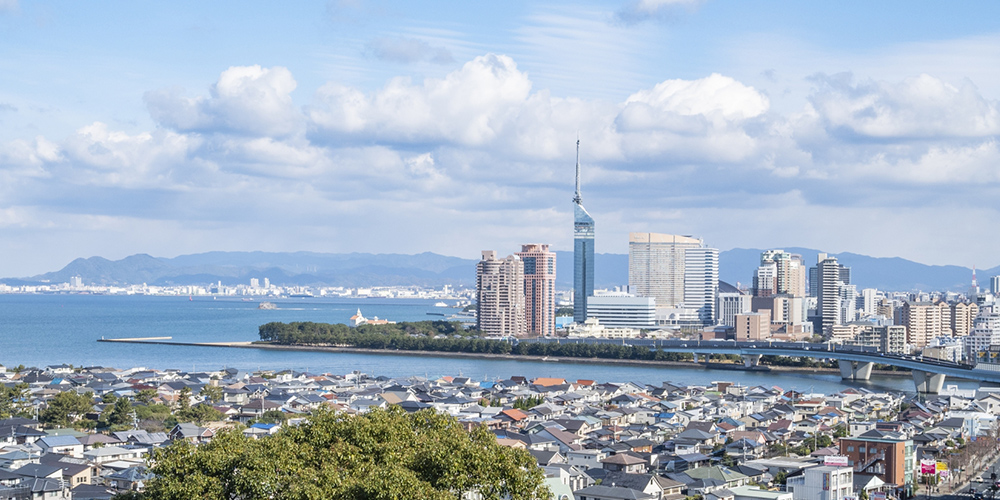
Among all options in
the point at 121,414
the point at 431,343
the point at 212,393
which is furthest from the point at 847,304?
the point at 121,414

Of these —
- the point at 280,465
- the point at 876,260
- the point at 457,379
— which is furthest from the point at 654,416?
the point at 876,260

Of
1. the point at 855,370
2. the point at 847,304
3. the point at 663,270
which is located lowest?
the point at 855,370

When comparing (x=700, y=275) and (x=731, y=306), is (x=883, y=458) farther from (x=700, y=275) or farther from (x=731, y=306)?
(x=700, y=275)

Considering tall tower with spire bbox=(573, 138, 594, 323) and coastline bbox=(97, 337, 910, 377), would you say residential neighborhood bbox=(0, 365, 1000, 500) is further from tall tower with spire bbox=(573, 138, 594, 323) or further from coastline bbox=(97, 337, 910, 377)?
tall tower with spire bbox=(573, 138, 594, 323)

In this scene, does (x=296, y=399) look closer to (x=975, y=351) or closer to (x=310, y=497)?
(x=310, y=497)

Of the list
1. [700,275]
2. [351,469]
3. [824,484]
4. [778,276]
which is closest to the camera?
[351,469]

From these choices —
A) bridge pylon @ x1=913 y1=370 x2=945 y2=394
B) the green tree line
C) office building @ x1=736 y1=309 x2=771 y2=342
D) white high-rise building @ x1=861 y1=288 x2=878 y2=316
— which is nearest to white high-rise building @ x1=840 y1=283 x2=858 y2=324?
white high-rise building @ x1=861 y1=288 x2=878 y2=316
